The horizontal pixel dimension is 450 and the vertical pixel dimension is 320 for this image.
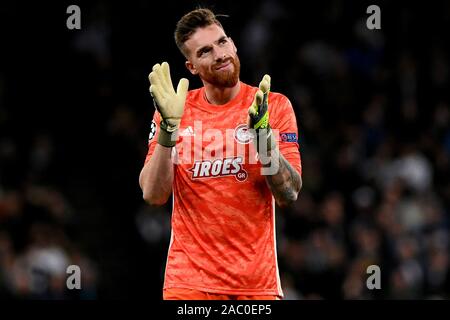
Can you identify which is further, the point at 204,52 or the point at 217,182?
the point at 204,52

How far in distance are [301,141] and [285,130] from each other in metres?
7.95

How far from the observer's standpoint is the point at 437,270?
41.9ft

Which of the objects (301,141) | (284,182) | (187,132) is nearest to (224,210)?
(284,182)

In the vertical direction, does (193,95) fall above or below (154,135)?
above

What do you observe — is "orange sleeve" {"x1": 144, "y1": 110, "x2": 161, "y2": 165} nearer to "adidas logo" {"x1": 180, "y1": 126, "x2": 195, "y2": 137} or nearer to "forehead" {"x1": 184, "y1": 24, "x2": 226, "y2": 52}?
"adidas logo" {"x1": 180, "y1": 126, "x2": 195, "y2": 137}

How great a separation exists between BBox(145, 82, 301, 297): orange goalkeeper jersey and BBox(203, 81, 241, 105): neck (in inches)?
5.5

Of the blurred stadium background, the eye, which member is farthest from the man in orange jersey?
the blurred stadium background

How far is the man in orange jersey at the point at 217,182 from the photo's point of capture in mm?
6332

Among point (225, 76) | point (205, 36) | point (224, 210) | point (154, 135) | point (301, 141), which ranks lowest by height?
point (224, 210)

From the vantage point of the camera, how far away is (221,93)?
670cm

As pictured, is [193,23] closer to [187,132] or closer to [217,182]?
[187,132]

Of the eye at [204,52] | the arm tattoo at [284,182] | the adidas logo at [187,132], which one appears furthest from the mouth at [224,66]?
the arm tattoo at [284,182]
